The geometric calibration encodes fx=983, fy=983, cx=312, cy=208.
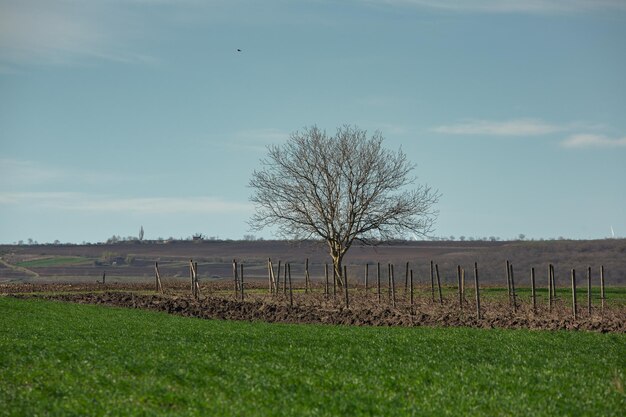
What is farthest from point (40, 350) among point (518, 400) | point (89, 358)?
point (518, 400)

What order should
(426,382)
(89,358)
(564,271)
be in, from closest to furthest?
(426,382), (89,358), (564,271)

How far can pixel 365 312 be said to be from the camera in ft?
144

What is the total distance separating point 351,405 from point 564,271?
299 ft

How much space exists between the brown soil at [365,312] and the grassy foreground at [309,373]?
21.5 feet

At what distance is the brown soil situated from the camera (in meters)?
39.0

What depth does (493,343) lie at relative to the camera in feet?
96.2

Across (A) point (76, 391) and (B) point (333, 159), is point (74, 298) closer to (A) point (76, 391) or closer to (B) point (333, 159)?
(B) point (333, 159)

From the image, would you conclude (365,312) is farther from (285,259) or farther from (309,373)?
(285,259)

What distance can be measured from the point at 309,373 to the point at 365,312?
906 inches

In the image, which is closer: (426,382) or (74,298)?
(426,382)

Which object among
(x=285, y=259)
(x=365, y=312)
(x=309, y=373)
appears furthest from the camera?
(x=285, y=259)

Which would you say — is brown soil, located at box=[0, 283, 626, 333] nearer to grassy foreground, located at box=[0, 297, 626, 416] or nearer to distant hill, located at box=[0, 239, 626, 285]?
grassy foreground, located at box=[0, 297, 626, 416]

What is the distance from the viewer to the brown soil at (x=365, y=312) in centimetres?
3900

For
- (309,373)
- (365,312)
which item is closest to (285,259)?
(365,312)
